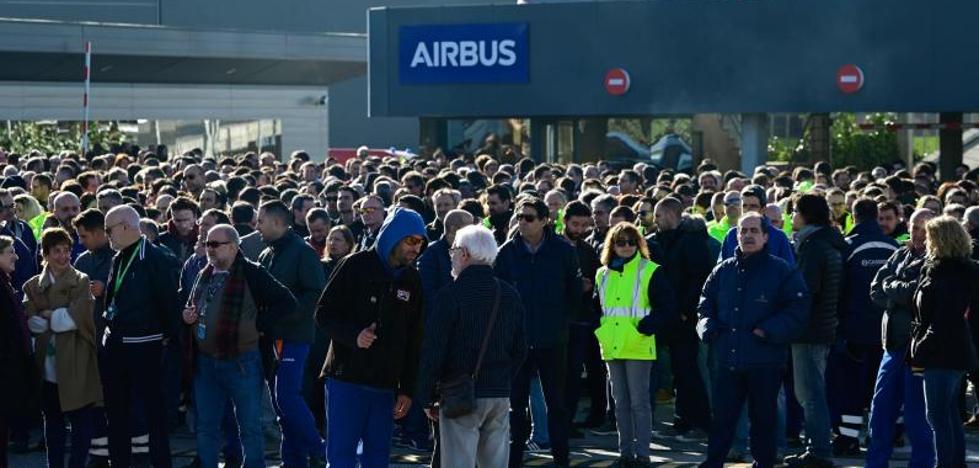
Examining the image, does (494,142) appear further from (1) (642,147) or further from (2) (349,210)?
(2) (349,210)

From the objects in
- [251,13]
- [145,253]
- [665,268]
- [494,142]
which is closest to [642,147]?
[494,142]

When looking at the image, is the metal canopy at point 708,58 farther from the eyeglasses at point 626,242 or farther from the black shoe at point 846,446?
the eyeglasses at point 626,242

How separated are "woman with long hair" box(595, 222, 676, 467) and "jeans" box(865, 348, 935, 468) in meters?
1.50

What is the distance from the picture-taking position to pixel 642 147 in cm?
3077

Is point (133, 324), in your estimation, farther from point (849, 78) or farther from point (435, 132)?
point (435, 132)

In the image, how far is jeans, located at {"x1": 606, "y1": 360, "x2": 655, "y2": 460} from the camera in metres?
11.8

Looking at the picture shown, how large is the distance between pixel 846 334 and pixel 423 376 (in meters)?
4.49

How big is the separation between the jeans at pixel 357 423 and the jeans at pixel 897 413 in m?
3.52

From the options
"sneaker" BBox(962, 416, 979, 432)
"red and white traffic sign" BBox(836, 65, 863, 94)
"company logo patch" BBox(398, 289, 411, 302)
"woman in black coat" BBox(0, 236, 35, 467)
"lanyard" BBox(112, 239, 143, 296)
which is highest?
"red and white traffic sign" BBox(836, 65, 863, 94)

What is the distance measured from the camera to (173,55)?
128 ft

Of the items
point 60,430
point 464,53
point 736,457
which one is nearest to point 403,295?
point 60,430

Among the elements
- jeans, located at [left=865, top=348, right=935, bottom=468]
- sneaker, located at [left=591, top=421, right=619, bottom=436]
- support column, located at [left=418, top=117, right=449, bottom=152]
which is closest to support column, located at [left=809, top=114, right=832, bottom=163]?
support column, located at [left=418, top=117, right=449, bottom=152]

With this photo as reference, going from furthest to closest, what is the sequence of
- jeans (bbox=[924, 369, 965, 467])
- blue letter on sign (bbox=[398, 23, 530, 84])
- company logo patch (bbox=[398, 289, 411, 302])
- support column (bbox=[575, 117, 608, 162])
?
support column (bbox=[575, 117, 608, 162]) < blue letter on sign (bbox=[398, 23, 530, 84]) < jeans (bbox=[924, 369, 965, 467]) < company logo patch (bbox=[398, 289, 411, 302])

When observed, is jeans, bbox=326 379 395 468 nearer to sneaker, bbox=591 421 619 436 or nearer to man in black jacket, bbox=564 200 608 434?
man in black jacket, bbox=564 200 608 434
